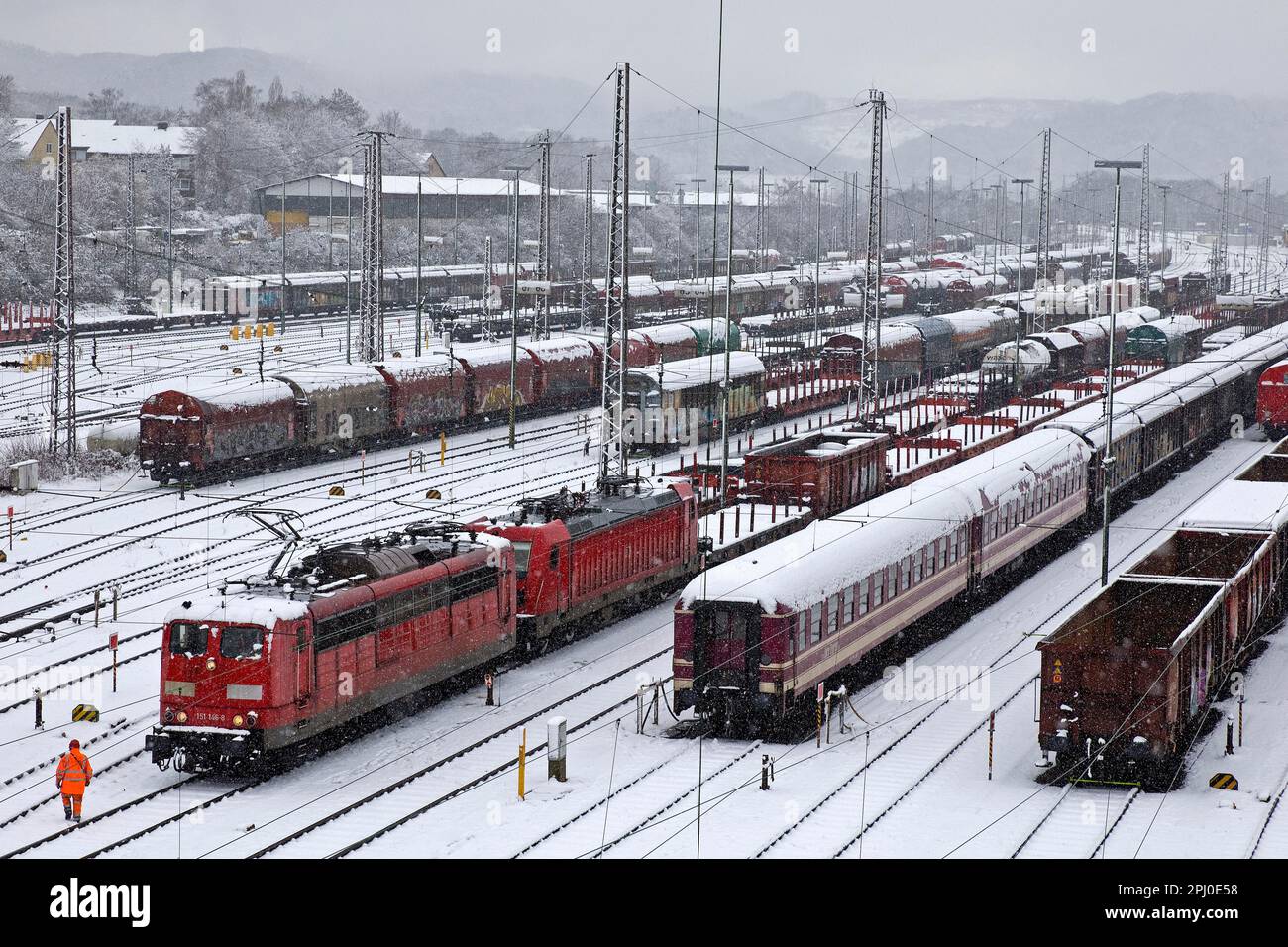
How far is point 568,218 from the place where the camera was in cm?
13675

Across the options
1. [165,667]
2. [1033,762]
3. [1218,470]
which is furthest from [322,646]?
[1218,470]

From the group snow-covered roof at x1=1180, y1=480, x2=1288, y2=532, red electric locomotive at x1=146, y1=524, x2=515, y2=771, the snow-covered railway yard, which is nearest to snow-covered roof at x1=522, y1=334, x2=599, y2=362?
the snow-covered railway yard

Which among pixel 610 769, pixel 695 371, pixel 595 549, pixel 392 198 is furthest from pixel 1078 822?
pixel 392 198

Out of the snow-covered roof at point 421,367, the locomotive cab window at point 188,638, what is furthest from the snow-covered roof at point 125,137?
the locomotive cab window at point 188,638

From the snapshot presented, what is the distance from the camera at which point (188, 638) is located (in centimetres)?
2156

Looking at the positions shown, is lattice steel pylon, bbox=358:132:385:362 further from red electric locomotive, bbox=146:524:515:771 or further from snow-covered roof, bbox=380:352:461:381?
red electric locomotive, bbox=146:524:515:771

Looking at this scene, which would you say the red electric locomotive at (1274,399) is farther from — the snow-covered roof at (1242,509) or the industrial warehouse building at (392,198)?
the industrial warehouse building at (392,198)

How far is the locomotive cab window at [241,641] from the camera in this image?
21281 millimetres

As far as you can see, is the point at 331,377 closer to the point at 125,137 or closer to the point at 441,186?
the point at 125,137

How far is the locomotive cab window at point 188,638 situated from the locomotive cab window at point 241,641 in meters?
0.25
